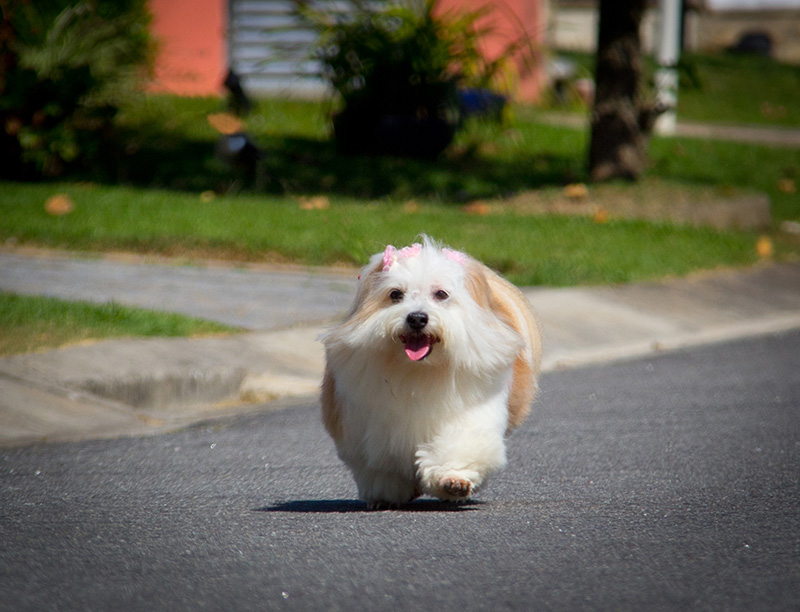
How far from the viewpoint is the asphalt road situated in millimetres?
3318

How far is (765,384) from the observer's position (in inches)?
278

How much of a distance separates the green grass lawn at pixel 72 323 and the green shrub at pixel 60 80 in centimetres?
548

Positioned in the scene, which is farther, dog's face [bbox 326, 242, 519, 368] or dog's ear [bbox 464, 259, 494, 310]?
dog's ear [bbox 464, 259, 494, 310]

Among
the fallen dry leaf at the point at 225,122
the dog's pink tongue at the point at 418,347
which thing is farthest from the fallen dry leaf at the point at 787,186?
the dog's pink tongue at the point at 418,347

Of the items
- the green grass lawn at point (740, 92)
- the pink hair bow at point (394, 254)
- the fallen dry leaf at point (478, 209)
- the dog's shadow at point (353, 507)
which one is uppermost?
the pink hair bow at point (394, 254)

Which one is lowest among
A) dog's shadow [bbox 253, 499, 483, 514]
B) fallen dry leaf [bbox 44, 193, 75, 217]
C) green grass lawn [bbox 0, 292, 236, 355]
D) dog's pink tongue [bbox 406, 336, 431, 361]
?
fallen dry leaf [bbox 44, 193, 75, 217]

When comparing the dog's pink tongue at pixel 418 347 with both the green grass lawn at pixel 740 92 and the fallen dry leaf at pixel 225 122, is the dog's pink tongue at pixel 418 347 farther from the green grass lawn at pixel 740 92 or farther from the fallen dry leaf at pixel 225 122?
the green grass lawn at pixel 740 92

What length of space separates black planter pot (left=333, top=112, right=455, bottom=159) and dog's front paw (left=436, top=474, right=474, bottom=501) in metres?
10.4

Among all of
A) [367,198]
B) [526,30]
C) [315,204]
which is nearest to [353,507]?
[315,204]

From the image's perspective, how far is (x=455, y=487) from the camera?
413cm

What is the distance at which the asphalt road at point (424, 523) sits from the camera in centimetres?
332

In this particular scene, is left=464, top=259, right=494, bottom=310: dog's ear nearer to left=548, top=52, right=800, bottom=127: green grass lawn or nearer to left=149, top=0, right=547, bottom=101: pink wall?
left=149, top=0, right=547, bottom=101: pink wall

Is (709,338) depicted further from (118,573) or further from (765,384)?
(118,573)

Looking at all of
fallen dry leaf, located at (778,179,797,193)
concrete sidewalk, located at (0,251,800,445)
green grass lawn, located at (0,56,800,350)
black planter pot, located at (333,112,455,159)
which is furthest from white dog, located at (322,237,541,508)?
fallen dry leaf, located at (778,179,797,193)
